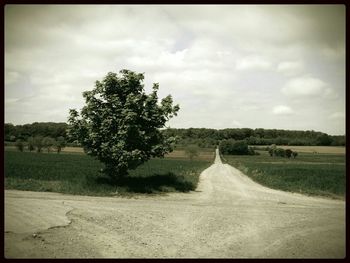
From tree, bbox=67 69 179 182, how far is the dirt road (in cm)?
358

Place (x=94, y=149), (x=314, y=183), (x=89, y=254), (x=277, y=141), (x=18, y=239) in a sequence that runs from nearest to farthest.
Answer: (x=89, y=254) → (x=18, y=239) → (x=94, y=149) → (x=314, y=183) → (x=277, y=141)

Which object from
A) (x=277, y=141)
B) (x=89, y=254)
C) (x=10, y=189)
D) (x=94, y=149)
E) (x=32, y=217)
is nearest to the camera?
(x=89, y=254)

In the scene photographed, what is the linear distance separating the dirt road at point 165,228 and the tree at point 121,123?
11.7 feet

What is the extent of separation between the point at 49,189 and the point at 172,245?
12994 millimetres

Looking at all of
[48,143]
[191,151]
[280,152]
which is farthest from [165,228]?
[280,152]

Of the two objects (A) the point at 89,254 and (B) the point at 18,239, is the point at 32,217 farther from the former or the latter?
(A) the point at 89,254

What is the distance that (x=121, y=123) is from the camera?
22062mm

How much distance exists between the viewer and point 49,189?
2142cm

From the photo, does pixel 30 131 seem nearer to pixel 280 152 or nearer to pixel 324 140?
pixel 280 152

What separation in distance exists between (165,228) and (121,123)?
33.4 feet

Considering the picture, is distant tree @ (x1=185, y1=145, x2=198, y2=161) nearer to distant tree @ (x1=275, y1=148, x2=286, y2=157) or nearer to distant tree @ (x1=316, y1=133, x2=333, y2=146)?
distant tree @ (x1=275, y1=148, x2=286, y2=157)

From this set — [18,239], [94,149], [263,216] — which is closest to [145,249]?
[18,239]

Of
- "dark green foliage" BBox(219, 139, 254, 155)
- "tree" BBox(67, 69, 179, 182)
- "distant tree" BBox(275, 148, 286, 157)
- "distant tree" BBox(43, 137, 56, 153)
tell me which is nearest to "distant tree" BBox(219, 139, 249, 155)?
"dark green foliage" BBox(219, 139, 254, 155)

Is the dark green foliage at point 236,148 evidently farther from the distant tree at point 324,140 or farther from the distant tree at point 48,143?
the distant tree at point 48,143
